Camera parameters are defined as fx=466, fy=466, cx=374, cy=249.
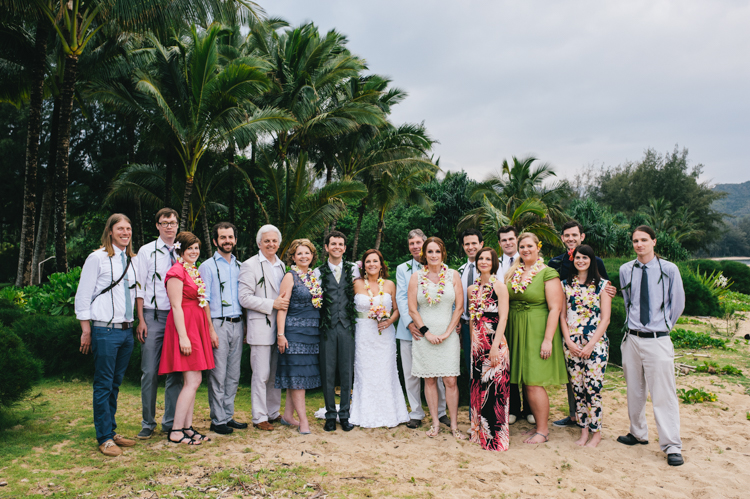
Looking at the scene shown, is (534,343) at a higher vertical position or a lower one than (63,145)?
lower

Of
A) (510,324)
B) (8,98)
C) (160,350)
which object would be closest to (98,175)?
(8,98)

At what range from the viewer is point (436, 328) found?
4945 millimetres

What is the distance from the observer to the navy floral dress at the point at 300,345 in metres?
4.92

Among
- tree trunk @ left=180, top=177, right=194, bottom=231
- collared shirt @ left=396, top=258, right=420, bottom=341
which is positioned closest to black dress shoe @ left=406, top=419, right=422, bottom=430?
collared shirt @ left=396, top=258, right=420, bottom=341

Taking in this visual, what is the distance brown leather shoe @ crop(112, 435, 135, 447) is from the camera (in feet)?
14.3

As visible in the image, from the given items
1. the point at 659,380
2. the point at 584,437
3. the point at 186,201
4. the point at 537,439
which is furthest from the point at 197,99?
the point at 659,380

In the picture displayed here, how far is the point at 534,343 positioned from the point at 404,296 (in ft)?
4.87

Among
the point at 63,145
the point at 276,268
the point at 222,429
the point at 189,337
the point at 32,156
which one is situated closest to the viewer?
the point at 189,337

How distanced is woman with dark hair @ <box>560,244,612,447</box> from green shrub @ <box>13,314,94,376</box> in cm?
665

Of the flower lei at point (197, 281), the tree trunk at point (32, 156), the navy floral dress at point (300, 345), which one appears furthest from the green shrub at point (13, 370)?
the tree trunk at point (32, 156)

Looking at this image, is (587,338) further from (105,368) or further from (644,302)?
(105,368)

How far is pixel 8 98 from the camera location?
14.6 metres

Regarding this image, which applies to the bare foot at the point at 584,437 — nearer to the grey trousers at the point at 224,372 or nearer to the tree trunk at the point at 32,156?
the grey trousers at the point at 224,372

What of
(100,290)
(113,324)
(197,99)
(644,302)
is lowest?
(113,324)
